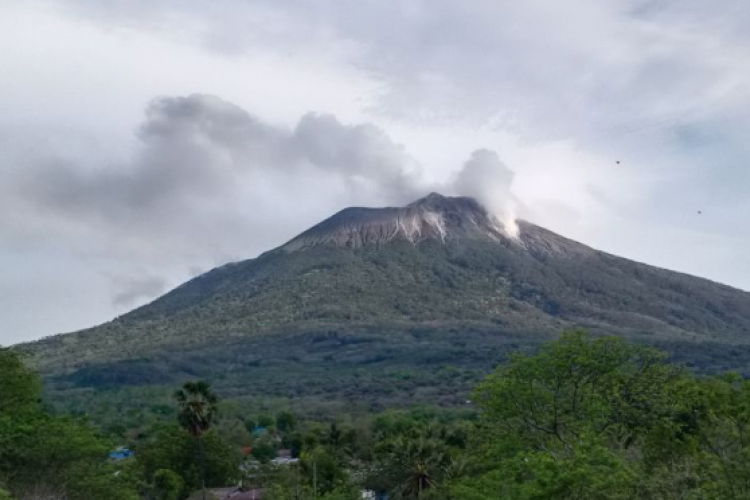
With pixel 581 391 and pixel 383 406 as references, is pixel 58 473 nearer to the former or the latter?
pixel 581 391

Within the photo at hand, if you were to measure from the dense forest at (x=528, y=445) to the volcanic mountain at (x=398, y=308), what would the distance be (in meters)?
66.1

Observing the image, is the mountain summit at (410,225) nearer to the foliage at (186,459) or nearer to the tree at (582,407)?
the foliage at (186,459)

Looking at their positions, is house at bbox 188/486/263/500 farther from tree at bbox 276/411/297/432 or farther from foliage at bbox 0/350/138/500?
tree at bbox 276/411/297/432

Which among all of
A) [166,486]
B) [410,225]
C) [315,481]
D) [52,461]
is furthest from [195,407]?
[410,225]

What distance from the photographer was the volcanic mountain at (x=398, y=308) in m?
126

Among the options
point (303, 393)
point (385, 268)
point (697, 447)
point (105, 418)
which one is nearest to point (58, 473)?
point (697, 447)

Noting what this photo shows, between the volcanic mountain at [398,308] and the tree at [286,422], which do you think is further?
the volcanic mountain at [398,308]

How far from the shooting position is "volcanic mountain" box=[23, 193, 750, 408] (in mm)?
125500

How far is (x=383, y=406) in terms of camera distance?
98.2 metres

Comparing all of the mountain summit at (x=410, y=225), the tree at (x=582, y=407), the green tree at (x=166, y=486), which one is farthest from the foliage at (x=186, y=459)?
the mountain summit at (x=410, y=225)

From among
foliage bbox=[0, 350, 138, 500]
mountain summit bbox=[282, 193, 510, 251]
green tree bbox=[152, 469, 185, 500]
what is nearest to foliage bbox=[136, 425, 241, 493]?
green tree bbox=[152, 469, 185, 500]

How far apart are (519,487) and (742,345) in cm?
10611

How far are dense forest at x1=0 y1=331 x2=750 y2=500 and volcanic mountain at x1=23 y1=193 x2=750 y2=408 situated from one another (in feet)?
217

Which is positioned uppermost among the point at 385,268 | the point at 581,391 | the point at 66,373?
the point at 385,268
